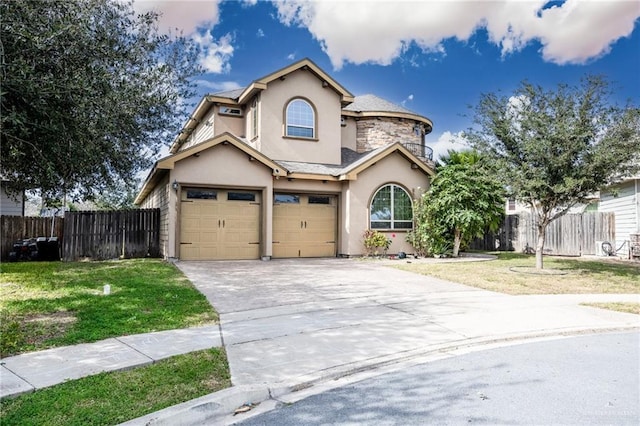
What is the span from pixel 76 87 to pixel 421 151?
61.3ft

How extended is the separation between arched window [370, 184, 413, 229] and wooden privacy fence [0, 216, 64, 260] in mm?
12216

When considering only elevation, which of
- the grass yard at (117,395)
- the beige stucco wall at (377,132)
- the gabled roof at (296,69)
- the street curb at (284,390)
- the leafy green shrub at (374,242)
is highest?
the gabled roof at (296,69)

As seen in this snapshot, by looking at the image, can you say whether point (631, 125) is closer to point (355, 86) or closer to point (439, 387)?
point (439, 387)

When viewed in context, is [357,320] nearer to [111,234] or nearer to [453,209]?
[453,209]

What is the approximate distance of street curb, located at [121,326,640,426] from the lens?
11.2 ft

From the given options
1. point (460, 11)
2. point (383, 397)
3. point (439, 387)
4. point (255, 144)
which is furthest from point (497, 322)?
point (255, 144)

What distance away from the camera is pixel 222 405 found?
3.62 metres

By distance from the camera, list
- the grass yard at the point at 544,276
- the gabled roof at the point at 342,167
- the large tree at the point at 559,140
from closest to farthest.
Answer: the grass yard at the point at 544,276
the large tree at the point at 559,140
the gabled roof at the point at 342,167

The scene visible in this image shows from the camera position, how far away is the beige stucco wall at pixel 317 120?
16672mm

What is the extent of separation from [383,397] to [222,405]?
1.44 metres

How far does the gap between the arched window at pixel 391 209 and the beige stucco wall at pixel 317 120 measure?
2.44 metres

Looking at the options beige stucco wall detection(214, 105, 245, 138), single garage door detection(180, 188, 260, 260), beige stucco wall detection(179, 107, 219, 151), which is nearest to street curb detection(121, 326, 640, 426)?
single garage door detection(180, 188, 260, 260)

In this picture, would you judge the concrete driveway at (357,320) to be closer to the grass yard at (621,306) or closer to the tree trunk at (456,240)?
the grass yard at (621,306)

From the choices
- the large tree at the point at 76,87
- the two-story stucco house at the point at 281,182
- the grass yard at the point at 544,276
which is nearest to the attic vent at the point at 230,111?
the two-story stucco house at the point at 281,182
